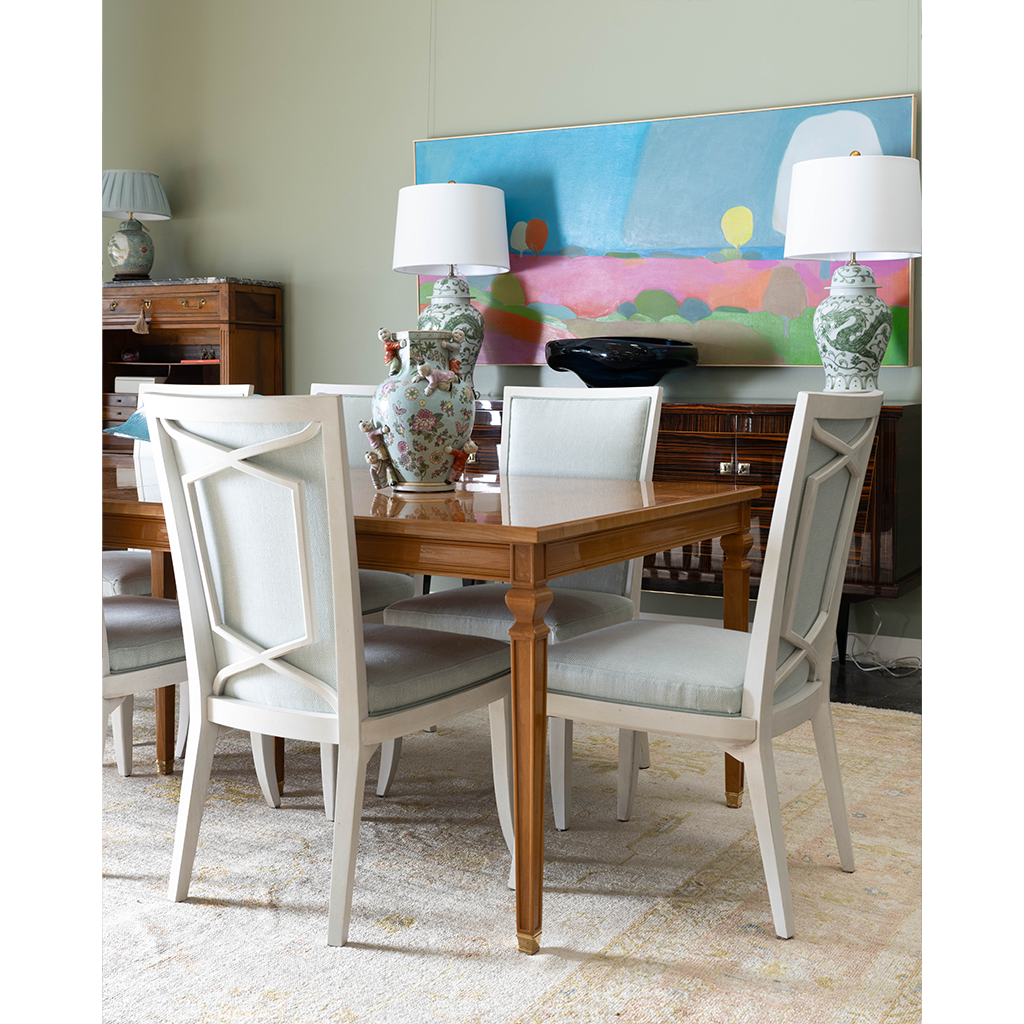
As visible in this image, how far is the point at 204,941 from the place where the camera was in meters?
1.75

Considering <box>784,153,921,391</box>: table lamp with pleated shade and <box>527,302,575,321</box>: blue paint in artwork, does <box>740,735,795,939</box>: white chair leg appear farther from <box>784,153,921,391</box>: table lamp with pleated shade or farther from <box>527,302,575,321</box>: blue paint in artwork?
<box>527,302,575,321</box>: blue paint in artwork

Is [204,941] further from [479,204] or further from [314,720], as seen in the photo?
[479,204]

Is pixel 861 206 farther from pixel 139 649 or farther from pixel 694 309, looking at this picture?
pixel 139 649

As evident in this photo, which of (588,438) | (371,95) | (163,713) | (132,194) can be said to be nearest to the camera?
(163,713)

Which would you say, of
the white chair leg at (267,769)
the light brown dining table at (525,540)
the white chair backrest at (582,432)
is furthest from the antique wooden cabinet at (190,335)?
the light brown dining table at (525,540)

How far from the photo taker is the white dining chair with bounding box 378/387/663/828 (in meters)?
2.38

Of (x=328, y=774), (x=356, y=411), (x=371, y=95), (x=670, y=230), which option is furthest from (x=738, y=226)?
(x=328, y=774)

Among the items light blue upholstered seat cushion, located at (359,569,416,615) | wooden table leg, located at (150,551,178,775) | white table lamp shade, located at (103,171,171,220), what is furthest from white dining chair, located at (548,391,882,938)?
white table lamp shade, located at (103,171,171,220)

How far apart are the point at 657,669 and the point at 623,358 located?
2231 millimetres

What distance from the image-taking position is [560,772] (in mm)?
2256

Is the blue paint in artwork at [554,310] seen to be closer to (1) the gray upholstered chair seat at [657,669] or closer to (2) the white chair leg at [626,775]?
(2) the white chair leg at [626,775]

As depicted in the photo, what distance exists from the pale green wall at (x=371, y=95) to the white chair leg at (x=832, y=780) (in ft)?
6.72

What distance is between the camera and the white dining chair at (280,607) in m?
1.67
